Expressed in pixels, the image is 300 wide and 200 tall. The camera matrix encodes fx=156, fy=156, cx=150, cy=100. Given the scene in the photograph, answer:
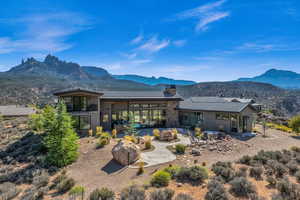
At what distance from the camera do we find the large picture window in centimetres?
1725

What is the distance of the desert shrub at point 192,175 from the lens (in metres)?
8.06

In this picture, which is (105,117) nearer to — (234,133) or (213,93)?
(234,133)

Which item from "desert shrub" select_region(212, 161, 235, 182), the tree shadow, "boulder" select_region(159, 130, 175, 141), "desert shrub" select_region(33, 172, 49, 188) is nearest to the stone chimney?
"boulder" select_region(159, 130, 175, 141)

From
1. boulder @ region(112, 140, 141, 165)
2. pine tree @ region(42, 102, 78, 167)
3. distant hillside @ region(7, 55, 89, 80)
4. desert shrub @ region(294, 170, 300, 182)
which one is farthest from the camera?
distant hillside @ region(7, 55, 89, 80)

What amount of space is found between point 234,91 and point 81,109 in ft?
207

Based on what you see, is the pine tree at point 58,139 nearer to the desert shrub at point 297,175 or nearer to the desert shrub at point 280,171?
the desert shrub at point 280,171

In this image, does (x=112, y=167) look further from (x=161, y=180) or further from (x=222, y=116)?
(x=222, y=116)

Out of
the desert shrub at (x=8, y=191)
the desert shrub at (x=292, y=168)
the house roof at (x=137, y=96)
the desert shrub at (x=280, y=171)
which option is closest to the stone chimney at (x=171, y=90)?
the house roof at (x=137, y=96)

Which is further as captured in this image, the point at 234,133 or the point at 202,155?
the point at 234,133

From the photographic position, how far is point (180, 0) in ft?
56.7

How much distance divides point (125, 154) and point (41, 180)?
16.1 feet

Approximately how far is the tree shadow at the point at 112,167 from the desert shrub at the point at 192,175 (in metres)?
3.88

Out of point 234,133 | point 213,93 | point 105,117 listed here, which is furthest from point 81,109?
point 213,93

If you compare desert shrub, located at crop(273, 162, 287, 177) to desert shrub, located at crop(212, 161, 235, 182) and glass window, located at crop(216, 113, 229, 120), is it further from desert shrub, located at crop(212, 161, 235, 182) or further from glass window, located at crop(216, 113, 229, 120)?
glass window, located at crop(216, 113, 229, 120)
